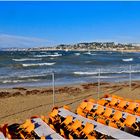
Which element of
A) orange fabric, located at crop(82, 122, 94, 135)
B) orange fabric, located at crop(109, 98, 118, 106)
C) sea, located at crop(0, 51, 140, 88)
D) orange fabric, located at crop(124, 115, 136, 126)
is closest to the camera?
orange fabric, located at crop(82, 122, 94, 135)

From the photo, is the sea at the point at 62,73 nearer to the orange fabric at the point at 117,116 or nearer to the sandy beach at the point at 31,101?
the sandy beach at the point at 31,101

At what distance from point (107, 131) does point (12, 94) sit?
1262cm

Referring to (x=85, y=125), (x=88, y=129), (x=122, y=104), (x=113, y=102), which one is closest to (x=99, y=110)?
(x=122, y=104)

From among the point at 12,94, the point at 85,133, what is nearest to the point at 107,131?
the point at 85,133

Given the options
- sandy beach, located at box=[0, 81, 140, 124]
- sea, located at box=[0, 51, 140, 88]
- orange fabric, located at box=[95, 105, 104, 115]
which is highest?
orange fabric, located at box=[95, 105, 104, 115]

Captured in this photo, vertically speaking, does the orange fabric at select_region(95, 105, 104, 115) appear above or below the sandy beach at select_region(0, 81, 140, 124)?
above

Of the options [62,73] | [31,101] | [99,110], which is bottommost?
[62,73]

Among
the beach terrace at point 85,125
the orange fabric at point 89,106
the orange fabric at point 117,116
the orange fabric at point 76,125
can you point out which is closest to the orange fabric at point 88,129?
the beach terrace at point 85,125

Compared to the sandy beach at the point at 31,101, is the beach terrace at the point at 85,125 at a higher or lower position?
higher

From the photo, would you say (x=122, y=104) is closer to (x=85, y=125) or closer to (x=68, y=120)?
(x=68, y=120)

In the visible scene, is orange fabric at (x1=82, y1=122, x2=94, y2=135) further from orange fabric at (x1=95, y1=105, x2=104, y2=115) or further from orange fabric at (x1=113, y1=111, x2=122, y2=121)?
orange fabric at (x1=95, y1=105, x2=104, y2=115)

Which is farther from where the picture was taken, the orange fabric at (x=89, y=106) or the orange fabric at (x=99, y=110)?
the orange fabric at (x=89, y=106)

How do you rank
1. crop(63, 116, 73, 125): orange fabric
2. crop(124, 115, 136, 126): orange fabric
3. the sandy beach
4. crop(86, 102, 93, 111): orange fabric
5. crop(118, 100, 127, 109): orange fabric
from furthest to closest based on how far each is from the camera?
the sandy beach < crop(118, 100, 127, 109): orange fabric < crop(86, 102, 93, 111): orange fabric < crop(63, 116, 73, 125): orange fabric < crop(124, 115, 136, 126): orange fabric

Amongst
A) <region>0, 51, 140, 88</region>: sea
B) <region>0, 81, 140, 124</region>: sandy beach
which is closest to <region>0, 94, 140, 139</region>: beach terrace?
<region>0, 81, 140, 124</region>: sandy beach
